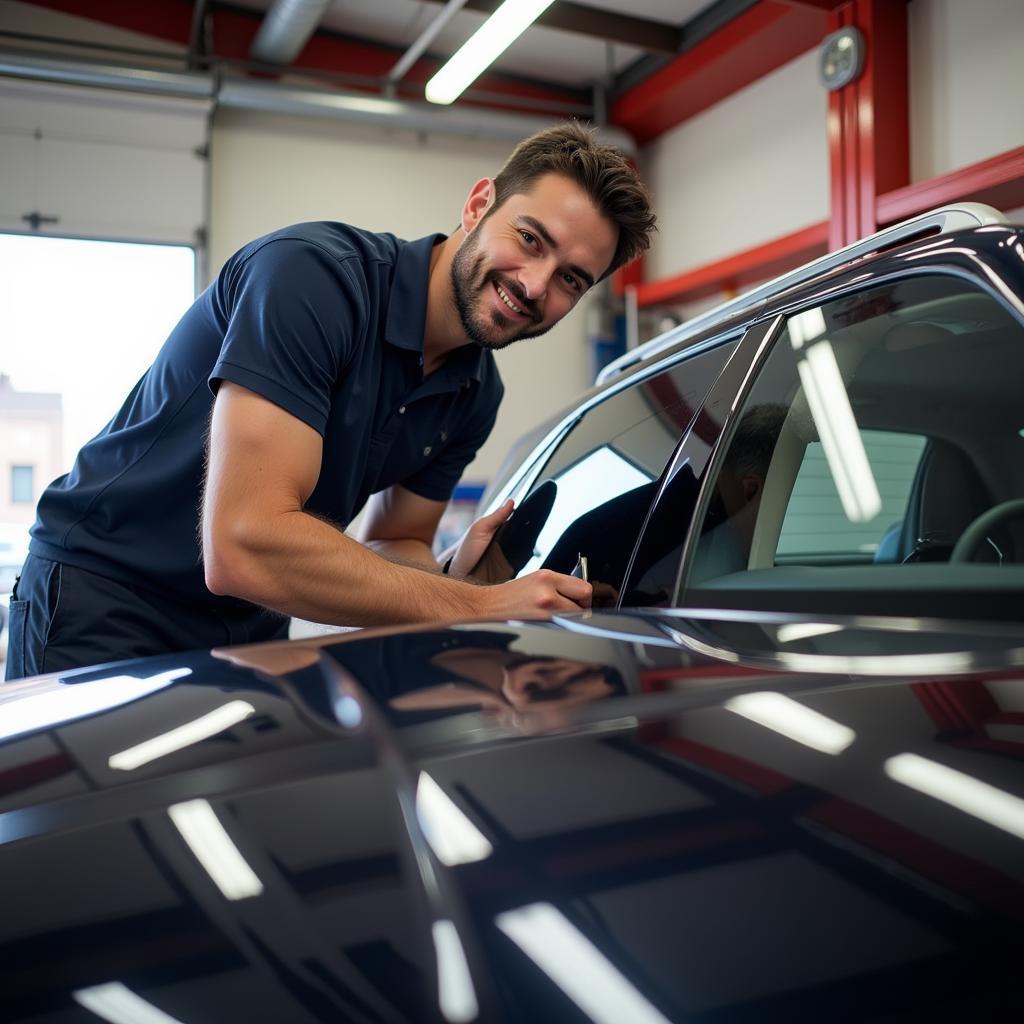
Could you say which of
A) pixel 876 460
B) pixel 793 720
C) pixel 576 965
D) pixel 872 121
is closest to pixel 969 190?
pixel 872 121

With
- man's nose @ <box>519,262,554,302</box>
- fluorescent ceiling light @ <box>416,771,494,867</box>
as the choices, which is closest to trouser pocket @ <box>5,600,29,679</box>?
man's nose @ <box>519,262,554,302</box>

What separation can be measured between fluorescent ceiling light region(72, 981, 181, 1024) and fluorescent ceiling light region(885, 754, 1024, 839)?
378 mm

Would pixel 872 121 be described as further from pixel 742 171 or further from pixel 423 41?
pixel 423 41

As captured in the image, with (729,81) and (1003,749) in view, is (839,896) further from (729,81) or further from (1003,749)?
(729,81)

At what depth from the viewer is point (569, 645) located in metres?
0.80

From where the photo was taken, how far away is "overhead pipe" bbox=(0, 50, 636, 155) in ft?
19.9

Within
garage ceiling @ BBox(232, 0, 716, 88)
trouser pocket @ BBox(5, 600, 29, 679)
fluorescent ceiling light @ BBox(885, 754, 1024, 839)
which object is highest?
garage ceiling @ BBox(232, 0, 716, 88)

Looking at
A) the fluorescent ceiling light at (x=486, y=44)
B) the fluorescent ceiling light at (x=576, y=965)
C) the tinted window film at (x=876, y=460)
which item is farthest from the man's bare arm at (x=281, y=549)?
the fluorescent ceiling light at (x=486, y=44)

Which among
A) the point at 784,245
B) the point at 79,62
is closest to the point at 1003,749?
the point at 784,245

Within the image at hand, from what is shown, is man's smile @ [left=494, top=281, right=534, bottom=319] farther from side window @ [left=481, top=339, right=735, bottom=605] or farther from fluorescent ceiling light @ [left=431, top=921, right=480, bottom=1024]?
fluorescent ceiling light @ [left=431, top=921, right=480, bottom=1024]

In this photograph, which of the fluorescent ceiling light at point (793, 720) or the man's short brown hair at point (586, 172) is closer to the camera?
the fluorescent ceiling light at point (793, 720)

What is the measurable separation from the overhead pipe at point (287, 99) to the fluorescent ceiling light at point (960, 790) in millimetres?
6447

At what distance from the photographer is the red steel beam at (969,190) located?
4.38 metres

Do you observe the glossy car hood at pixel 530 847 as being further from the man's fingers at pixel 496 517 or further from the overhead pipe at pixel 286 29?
the overhead pipe at pixel 286 29
